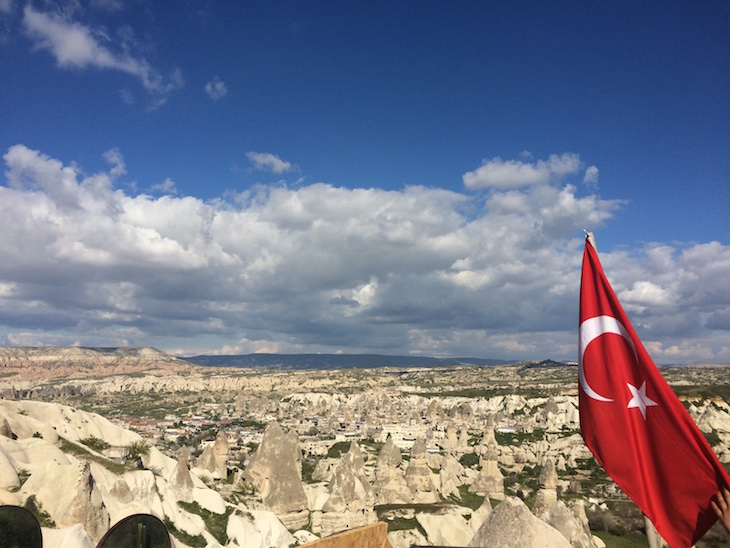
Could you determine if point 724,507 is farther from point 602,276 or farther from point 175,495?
point 175,495

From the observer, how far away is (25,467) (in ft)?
42.1

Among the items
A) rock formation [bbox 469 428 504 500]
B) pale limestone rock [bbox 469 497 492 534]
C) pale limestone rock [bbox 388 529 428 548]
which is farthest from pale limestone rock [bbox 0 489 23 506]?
rock formation [bbox 469 428 504 500]

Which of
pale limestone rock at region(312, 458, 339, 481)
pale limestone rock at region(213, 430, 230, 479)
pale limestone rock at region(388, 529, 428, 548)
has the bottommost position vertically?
pale limestone rock at region(312, 458, 339, 481)

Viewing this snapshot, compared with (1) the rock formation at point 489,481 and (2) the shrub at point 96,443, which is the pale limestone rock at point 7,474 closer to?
(2) the shrub at point 96,443

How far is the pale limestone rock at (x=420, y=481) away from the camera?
32.8m

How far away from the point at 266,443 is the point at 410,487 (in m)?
15.8

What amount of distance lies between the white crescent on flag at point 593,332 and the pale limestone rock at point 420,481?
30885 mm

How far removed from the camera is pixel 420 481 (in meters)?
33.5

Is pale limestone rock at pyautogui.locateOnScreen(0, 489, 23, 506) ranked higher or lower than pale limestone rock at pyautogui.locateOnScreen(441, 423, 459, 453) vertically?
higher

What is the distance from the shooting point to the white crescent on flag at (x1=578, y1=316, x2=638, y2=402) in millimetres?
4740

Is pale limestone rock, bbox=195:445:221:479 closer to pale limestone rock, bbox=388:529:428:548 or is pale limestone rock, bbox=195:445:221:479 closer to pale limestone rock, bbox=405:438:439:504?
pale limestone rock, bbox=388:529:428:548

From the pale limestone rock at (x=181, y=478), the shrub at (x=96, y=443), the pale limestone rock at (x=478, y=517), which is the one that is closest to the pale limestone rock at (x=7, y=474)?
the pale limestone rock at (x=181, y=478)

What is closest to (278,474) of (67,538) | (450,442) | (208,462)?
(208,462)

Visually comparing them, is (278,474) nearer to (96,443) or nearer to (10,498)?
(96,443)
